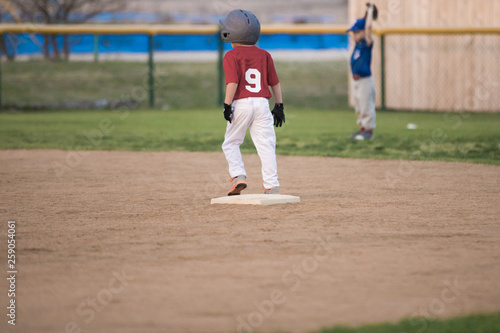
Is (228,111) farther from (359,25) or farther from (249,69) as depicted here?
(359,25)

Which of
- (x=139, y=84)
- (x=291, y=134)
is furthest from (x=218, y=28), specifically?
(x=291, y=134)

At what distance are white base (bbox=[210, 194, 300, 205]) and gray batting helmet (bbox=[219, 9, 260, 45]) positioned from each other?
135cm

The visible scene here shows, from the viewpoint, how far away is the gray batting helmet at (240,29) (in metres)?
6.96

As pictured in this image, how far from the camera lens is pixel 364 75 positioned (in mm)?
12680

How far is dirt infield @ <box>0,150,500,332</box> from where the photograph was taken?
3.94m

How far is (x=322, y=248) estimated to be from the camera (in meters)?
5.25

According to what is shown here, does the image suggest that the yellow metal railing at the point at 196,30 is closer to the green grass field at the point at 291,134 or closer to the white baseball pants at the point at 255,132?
the green grass field at the point at 291,134

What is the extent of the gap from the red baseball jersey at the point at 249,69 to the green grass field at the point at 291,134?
4.13 meters

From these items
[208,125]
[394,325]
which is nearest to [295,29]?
[208,125]

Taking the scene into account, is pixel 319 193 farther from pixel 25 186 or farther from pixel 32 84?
pixel 32 84

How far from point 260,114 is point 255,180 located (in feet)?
6.49

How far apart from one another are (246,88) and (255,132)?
0.40 m

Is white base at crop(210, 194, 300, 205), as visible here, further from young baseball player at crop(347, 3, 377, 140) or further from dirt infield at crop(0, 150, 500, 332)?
young baseball player at crop(347, 3, 377, 140)

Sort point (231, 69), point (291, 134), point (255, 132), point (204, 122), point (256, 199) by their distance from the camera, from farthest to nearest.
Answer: point (204, 122)
point (291, 134)
point (255, 132)
point (256, 199)
point (231, 69)
